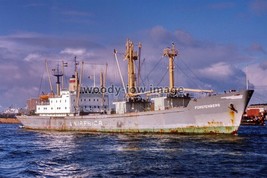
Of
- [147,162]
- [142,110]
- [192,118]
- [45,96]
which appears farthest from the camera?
[45,96]

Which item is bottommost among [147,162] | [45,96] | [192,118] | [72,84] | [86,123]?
[147,162]

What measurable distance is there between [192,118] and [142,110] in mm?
15718

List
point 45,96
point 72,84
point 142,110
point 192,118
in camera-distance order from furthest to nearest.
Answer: point 45,96
point 72,84
point 142,110
point 192,118

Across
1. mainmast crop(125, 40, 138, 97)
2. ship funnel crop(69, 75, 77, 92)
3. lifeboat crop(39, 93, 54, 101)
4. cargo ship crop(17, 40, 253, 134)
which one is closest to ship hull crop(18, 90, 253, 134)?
cargo ship crop(17, 40, 253, 134)

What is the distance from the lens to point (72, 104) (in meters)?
72.2

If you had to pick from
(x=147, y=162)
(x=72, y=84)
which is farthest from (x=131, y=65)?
(x=147, y=162)

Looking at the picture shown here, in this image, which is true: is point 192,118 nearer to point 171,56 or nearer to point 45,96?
point 171,56

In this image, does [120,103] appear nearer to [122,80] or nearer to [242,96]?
[122,80]

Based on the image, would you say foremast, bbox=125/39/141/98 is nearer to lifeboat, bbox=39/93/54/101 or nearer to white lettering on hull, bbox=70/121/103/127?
white lettering on hull, bbox=70/121/103/127

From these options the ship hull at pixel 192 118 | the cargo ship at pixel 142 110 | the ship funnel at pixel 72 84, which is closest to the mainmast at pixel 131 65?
the cargo ship at pixel 142 110

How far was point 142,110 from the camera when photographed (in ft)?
201

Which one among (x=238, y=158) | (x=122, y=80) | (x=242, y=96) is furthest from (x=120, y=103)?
(x=238, y=158)

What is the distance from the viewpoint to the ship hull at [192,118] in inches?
→ 1714

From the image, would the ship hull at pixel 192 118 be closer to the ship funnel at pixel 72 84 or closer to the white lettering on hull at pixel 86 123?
the white lettering on hull at pixel 86 123
